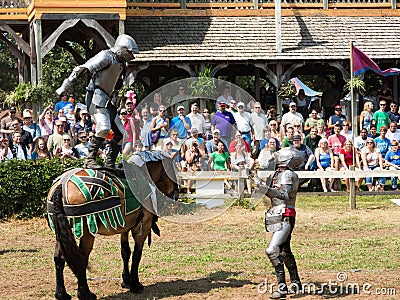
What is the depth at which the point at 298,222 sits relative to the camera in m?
14.5

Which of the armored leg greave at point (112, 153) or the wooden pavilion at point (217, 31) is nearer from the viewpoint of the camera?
the armored leg greave at point (112, 153)

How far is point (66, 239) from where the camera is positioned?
8344 millimetres

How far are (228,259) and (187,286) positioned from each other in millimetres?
1651

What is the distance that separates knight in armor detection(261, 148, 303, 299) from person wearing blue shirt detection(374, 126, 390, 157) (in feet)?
33.5

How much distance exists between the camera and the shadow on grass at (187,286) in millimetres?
9133

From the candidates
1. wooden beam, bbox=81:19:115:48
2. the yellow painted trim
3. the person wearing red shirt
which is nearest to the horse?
the person wearing red shirt

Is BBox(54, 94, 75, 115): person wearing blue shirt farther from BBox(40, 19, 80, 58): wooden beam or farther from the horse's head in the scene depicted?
the horse's head

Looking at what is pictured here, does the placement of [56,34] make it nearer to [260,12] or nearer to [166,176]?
[260,12]

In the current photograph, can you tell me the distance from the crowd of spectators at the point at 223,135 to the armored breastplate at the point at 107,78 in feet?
1.42

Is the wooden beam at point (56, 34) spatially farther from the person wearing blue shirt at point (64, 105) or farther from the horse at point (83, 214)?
the horse at point (83, 214)

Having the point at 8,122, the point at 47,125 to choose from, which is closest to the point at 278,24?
the point at 47,125

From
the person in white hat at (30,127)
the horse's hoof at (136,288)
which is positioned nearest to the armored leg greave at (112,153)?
the horse's hoof at (136,288)

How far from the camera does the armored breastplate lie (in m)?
9.04

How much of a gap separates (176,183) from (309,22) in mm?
16762
